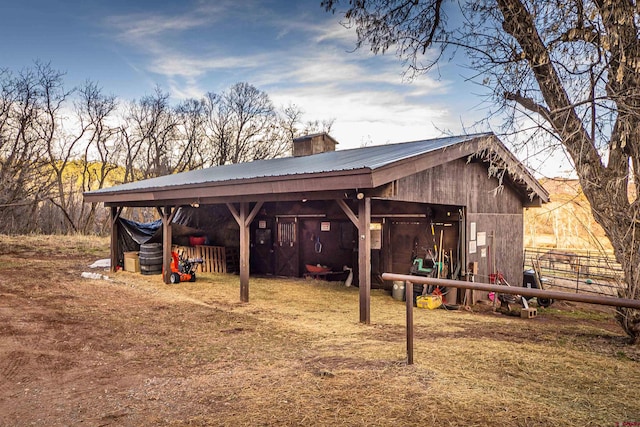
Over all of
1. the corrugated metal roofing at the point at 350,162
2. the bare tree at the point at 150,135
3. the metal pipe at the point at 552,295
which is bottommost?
the metal pipe at the point at 552,295

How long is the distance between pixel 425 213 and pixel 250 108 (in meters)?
25.5

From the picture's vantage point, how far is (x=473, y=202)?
9727 mm

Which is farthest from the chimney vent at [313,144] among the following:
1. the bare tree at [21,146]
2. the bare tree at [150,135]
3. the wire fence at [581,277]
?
the bare tree at [150,135]

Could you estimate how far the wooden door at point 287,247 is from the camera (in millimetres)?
12203

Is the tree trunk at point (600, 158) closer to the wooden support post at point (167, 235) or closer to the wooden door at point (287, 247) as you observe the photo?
the wooden door at point (287, 247)

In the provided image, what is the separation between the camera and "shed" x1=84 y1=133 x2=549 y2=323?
21.9ft

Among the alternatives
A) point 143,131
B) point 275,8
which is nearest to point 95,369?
point 275,8

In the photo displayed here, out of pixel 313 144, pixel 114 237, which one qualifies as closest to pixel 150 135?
pixel 114 237

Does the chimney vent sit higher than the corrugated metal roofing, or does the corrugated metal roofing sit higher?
the chimney vent

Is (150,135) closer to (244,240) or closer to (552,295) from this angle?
(244,240)

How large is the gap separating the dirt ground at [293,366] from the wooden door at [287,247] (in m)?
3.84

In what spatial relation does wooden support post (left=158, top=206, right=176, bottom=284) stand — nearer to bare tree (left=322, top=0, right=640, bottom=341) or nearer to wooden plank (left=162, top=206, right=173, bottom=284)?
wooden plank (left=162, top=206, right=173, bottom=284)

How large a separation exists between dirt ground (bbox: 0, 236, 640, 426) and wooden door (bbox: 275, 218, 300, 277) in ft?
12.6

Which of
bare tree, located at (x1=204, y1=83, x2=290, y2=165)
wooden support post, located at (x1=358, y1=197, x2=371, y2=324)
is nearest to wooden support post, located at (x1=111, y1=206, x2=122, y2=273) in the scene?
wooden support post, located at (x1=358, y1=197, x2=371, y2=324)
